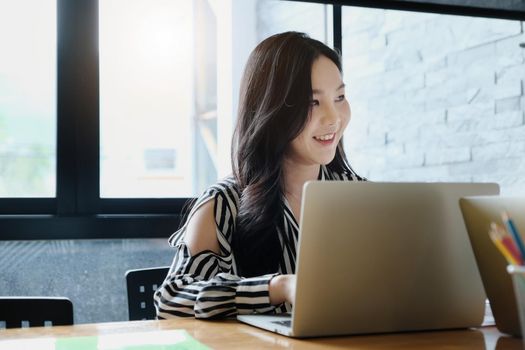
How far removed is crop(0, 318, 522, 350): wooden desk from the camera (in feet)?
3.60

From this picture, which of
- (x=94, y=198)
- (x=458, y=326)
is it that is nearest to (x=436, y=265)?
(x=458, y=326)

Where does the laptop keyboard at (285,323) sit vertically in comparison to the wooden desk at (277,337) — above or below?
above

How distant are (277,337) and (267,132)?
2.49 feet

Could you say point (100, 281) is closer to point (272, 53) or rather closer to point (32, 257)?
point (32, 257)

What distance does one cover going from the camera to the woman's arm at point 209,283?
1395 mm

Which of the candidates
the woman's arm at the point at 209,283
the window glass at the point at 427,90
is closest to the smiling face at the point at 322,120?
the woman's arm at the point at 209,283

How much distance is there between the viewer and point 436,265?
3.92 feet

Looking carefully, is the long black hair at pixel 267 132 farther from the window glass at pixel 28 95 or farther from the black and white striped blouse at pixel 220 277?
the window glass at pixel 28 95

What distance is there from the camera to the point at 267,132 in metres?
1.83

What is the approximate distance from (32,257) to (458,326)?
6.07 ft

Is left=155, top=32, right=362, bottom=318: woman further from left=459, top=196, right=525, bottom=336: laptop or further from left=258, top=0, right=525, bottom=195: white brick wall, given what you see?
left=258, top=0, right=525, bottom=195: white brick wall

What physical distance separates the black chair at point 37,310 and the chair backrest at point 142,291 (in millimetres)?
312

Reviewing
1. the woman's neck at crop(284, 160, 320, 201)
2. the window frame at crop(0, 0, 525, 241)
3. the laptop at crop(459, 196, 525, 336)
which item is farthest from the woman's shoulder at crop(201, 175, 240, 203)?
the window frame at crop(0, 0, 525, 241)

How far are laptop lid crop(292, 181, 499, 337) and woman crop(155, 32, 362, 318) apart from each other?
0.49 m
